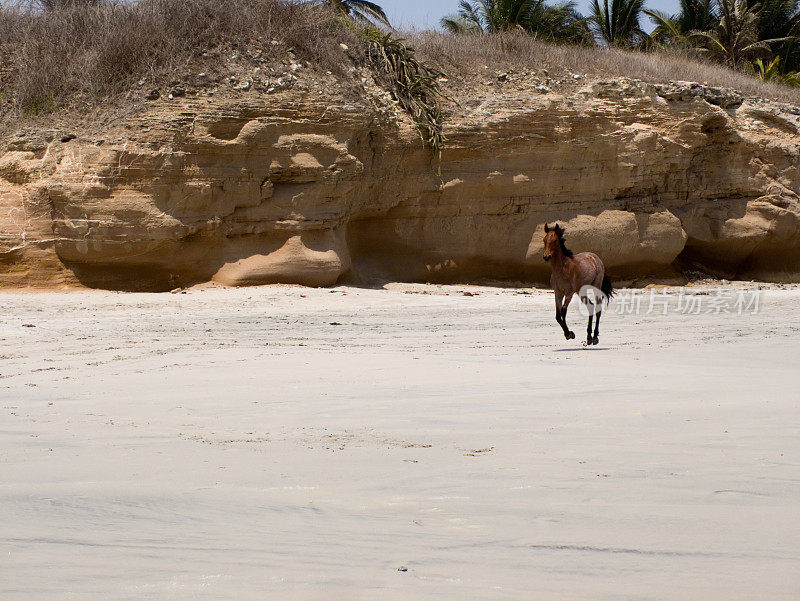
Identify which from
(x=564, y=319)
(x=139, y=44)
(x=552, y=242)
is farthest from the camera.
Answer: (x=139, y=44)

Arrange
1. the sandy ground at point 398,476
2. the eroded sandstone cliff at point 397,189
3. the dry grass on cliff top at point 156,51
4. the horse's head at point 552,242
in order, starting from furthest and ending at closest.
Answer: the dry grass on cliff top at point 156,51 → the eroded sandstone cliff at point 397,189 → the horse's head at point 552,242 → the sandy ground at point 398,476

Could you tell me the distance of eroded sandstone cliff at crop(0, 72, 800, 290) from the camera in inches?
563

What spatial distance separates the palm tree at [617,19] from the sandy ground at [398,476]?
3266cm

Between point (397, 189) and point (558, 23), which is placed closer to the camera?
point (397, 189)

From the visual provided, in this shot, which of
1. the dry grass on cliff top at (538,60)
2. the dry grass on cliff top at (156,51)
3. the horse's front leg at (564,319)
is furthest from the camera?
the dry grass on cliff top at (538,60)

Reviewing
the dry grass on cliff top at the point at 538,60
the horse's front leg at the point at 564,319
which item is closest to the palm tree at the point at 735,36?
the dry grass on cliff top at the point at 538,60

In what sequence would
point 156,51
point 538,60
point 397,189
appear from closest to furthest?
point 156,51, point 397,189, point 538,60

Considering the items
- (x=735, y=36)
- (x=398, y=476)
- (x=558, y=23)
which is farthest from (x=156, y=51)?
(x=735, y=36)

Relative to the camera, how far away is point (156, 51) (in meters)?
15.6

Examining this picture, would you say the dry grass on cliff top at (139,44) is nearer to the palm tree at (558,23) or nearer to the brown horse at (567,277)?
the brown horse at (567,277)

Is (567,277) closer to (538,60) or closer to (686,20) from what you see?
(538,60)

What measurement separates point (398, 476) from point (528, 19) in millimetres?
32570

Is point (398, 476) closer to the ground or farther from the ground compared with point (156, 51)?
closer to the ground

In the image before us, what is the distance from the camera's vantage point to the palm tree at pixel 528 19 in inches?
1307
